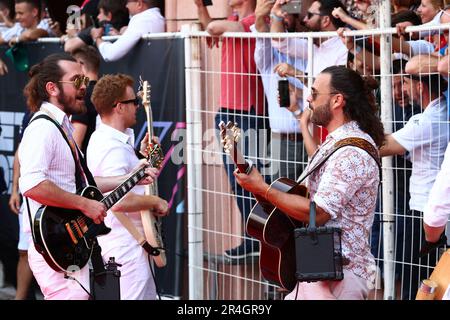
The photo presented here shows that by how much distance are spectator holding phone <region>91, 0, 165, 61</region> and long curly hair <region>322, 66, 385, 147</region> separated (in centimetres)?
351

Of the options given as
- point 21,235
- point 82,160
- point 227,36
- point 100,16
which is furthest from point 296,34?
point 21,235

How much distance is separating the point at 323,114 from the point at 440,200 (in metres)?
0.92

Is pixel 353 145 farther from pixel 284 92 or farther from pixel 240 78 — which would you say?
pixel 240 78

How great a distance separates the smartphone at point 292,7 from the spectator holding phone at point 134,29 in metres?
1.57

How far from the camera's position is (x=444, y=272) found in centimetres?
529

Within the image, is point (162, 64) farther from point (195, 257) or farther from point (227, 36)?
point (195, 257)

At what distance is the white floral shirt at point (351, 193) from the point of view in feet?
18.2

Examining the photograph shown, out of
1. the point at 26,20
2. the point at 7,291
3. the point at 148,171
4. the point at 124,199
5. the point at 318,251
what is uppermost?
the point at 26,20

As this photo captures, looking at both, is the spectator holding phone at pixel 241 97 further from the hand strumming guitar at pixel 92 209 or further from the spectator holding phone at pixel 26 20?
the spectator holding phone at pixel 26 20

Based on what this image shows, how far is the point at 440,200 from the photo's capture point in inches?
210

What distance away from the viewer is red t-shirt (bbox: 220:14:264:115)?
321 inches

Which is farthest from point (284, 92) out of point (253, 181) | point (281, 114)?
point (253, 181)

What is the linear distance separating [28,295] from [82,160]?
159 inches

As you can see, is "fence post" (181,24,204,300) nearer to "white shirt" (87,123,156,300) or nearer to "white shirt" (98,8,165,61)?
"white shirt" (98,8,165,61)
